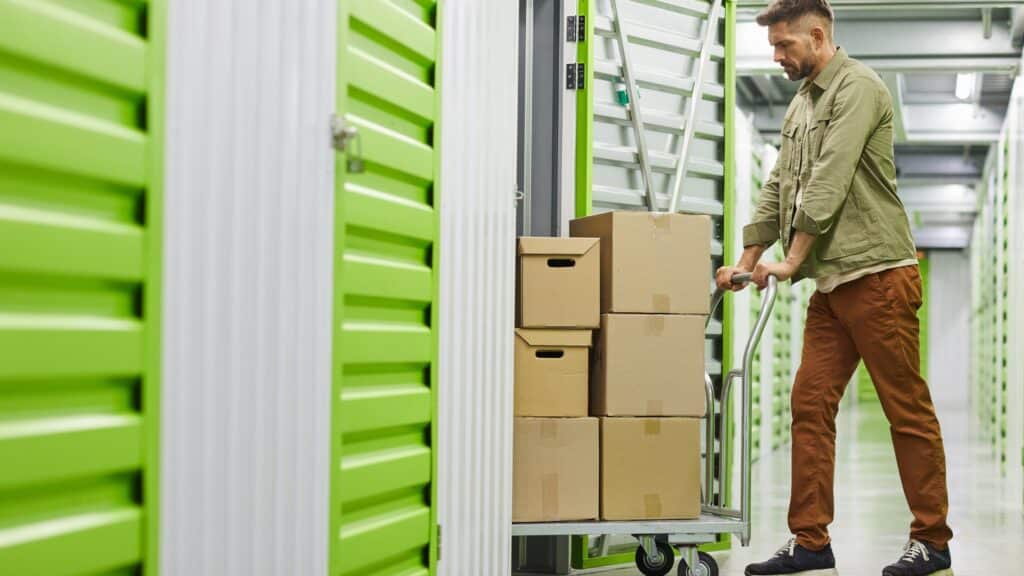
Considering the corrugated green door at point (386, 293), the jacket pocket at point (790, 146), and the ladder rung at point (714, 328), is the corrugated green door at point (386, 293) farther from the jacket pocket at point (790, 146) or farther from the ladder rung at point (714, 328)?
the ladder rung at point (714, 328)

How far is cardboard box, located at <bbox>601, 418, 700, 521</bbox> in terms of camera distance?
341 cm

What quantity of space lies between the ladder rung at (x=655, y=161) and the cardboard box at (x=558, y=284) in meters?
0.76

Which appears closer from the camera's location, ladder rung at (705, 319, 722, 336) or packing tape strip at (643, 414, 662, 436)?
packing tape strip at (643, 414, 662, 436)

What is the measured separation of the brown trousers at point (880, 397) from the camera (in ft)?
11.5

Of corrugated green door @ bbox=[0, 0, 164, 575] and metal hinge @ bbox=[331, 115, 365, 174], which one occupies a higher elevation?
metal hinge @ bbox=[331, 115, 365, 174]

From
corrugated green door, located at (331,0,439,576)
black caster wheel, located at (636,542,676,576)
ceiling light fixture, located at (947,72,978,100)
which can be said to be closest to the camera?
corrugated green door, located at (331,0,439,576)

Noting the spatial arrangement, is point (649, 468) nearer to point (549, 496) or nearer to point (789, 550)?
point (549, 496)

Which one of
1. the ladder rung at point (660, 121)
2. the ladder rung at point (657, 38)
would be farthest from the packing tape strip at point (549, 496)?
the ladder rung at point (657, 38)

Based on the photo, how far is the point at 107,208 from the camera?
5.23 ft

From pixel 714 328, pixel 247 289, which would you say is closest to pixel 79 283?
pixel 247 289

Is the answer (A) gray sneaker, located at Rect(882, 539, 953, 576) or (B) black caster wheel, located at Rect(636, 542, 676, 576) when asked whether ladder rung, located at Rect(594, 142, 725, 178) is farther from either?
(A) gray sneaker, located at Rect(882, 539, 953, 576)

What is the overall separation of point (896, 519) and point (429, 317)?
3603mm

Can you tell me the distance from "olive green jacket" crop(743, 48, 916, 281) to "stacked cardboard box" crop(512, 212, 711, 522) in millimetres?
386

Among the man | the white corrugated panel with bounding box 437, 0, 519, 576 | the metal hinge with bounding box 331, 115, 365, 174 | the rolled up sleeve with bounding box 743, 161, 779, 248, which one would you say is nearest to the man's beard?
the man
